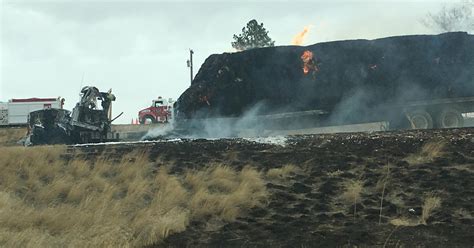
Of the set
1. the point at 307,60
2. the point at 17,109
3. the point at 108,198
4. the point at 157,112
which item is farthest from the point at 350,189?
the point at 17,109

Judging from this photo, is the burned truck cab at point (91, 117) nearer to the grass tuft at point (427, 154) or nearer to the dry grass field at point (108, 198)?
the dry grass field at point (108, 198)

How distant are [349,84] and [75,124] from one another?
36.8 feet

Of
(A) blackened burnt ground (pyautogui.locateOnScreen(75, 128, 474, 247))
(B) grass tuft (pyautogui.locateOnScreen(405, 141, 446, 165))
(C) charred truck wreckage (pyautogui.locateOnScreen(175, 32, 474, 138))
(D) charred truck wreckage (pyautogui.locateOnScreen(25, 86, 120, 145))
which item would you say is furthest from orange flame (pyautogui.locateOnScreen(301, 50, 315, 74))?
(D) charred truck wreckage (pyautogui.locateOnScreen(25, 86, 120, 145))

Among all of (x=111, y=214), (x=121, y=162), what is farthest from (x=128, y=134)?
(x=111, y=214)

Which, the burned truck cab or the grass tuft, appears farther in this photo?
the burned truck cab

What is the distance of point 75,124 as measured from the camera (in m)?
19.1

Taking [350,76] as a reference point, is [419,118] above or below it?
below

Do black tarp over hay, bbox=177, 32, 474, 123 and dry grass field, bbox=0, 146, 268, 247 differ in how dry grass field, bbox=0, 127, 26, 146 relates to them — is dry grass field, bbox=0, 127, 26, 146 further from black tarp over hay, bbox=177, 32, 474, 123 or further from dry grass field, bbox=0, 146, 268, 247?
dry grass field, bbox=0, 146, 268, 247

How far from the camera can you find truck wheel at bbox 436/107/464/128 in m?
17.5

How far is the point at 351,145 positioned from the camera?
40.5 ft

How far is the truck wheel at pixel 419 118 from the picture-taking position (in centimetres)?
1753

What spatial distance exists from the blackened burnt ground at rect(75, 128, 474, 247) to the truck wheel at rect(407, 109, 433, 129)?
146 inches

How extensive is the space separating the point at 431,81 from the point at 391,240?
12762 mm

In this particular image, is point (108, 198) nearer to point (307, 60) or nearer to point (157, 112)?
point (307, 60)
